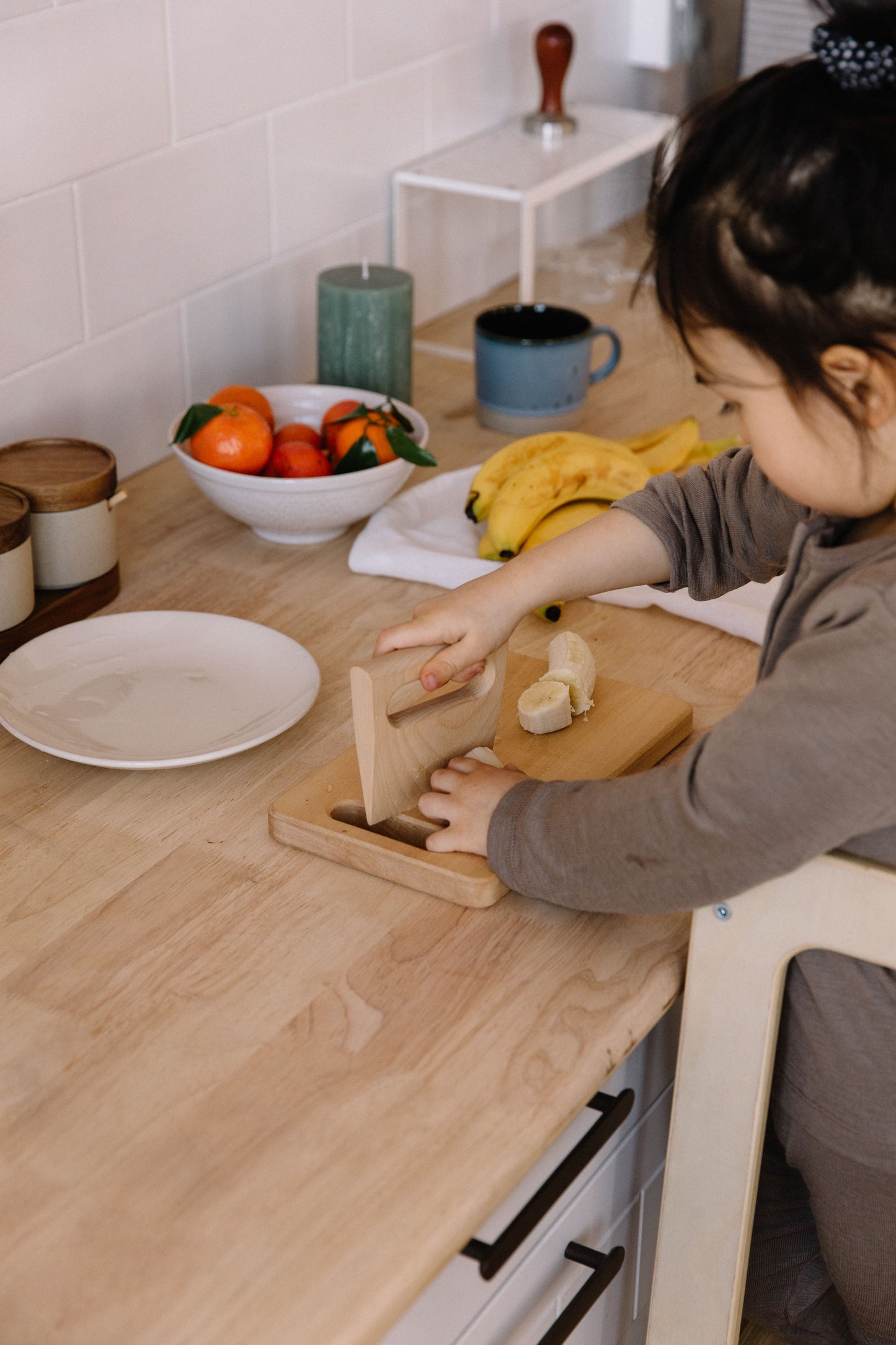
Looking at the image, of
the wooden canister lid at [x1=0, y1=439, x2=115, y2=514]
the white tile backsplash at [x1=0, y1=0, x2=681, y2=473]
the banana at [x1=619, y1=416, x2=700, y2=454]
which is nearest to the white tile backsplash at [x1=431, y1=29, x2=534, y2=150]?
the white tile backsplash at [x1=0, y1=0, x2=681, y2=473]

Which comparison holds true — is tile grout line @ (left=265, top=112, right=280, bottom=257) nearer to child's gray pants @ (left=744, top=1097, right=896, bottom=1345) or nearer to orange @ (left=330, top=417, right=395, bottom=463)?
orange @ (left=330, top=417, right=395, bottom=463)

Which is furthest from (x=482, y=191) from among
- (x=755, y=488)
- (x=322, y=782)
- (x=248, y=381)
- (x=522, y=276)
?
(x=322, y=782)

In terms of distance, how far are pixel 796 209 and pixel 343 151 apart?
104 cm

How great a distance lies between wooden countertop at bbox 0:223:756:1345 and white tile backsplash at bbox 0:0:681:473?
18.6 inches

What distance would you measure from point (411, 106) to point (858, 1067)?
50.1 inches

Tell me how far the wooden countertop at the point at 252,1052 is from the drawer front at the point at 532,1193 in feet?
0.24

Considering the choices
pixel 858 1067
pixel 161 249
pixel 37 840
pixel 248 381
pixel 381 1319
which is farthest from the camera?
pixel 248 381

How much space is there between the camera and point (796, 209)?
2.18ft

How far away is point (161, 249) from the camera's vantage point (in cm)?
139

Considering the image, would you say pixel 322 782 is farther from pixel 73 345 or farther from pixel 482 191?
pixel 482 191

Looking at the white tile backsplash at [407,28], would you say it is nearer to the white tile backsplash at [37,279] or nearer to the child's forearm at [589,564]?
the white tile backsplash at [37,279]

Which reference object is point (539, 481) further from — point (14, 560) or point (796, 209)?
point (796, 209)

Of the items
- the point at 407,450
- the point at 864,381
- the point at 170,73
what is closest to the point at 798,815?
the point at 864,381

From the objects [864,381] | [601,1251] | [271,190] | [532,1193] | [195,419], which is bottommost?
[601,1251]
